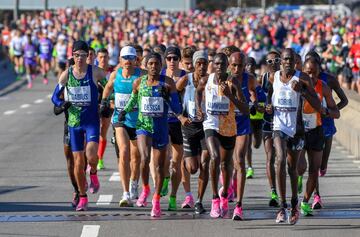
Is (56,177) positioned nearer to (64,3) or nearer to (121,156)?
(121,156)

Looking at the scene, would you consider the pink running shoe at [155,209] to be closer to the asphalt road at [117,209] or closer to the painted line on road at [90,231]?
the asphalt road at [117,209]

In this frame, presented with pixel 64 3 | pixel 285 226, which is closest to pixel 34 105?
pixel 285 226

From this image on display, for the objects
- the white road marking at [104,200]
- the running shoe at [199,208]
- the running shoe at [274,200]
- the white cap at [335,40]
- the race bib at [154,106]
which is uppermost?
the race bib at [154,106]

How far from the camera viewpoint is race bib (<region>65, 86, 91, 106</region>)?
51.6 ft

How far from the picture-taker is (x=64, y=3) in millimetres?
78188

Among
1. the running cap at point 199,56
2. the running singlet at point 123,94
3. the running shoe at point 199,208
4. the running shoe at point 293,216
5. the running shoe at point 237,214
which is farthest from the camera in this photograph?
the running singlet at point 123,94

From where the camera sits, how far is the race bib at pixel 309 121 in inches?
599

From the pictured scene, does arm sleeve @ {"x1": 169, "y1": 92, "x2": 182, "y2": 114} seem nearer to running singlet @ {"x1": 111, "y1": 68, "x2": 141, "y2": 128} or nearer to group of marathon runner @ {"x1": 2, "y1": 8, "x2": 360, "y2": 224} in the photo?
group of marathon runner @ {"x1": 2, "y1": 8, "x2": 360, "y2": 224}

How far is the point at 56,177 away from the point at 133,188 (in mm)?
3250

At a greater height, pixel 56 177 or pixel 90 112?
pixel 90 112

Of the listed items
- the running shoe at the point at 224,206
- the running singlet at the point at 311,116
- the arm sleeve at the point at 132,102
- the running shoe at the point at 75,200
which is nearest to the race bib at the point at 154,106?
the arm sleeve at the point at 132,102

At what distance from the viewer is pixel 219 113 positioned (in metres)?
15.0

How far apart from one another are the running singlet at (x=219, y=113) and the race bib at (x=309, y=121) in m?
0.77

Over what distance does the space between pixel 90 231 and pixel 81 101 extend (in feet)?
6.85
